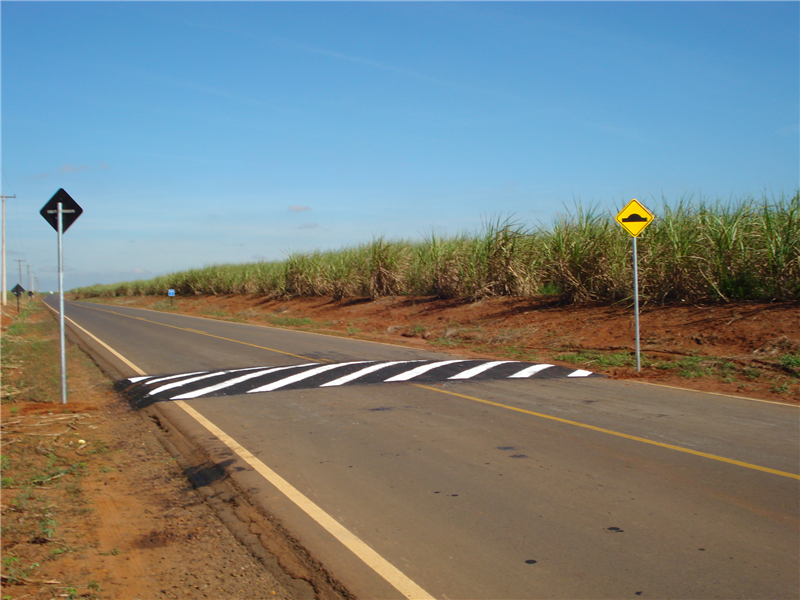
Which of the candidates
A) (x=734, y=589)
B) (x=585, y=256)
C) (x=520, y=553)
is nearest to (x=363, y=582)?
(x=520, y=553)

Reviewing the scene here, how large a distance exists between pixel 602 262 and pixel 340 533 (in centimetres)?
1548

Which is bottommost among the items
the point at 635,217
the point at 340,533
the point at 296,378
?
the point at 340,533

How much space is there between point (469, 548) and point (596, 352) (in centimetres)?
1082

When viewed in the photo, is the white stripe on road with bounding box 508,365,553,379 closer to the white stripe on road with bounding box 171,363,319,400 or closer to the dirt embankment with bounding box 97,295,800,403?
the dirt embankment with bounding box 97,295,800,403

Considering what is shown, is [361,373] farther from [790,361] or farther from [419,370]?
[790,361]

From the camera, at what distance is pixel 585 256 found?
61.1 ft

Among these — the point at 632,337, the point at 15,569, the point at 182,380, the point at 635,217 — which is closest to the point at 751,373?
the point at 635,217

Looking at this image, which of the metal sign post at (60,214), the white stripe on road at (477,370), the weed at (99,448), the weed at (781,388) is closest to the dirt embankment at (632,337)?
the weed at (781,388)

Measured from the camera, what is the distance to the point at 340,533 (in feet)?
14.1

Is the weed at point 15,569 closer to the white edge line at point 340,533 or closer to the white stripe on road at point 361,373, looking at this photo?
the white edge line at point 340,533

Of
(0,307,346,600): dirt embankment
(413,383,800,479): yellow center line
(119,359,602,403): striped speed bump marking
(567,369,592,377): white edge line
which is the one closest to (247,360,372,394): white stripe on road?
(119,359,602,403): striped speed bump marking

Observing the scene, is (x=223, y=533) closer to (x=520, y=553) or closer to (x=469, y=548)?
(x=469, y=548)

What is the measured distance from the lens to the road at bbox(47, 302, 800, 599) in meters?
3.73

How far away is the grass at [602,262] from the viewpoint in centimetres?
1403
